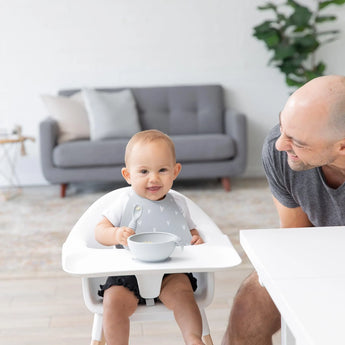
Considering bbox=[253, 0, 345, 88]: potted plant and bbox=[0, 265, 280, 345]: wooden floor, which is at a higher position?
bbox=[253, 0, 345, 88]: potted plant

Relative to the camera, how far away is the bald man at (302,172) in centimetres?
131

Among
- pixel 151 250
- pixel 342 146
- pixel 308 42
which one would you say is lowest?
pixel 308 42

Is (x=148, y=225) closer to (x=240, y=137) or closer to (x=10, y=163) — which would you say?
(x=240, y=137)

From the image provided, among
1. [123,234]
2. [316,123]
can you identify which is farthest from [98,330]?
[316,123]

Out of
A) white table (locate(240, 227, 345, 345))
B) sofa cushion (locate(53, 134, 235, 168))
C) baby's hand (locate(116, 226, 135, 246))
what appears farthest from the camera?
sofa cushion (locate(53, 134, 235, 168))

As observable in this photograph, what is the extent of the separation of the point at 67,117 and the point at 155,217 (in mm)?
3273

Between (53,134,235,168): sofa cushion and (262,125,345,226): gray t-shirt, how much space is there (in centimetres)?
289

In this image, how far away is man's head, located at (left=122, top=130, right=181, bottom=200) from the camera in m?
1.55

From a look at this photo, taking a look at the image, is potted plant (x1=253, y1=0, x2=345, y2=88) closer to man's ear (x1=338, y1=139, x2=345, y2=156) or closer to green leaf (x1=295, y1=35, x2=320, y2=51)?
green leaf (x1=295, y1=35, x2=320, y2=51)

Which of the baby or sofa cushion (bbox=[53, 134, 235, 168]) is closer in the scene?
the baby

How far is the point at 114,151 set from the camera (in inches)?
176

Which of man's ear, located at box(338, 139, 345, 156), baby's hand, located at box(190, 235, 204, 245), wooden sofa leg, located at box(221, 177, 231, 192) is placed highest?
man's ear, located at box(338, 139, 345, 156)

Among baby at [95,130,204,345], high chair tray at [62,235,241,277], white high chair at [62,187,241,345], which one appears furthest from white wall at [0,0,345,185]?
high chair tray at [62,235,241,277]

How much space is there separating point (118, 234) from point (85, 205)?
2848mm
